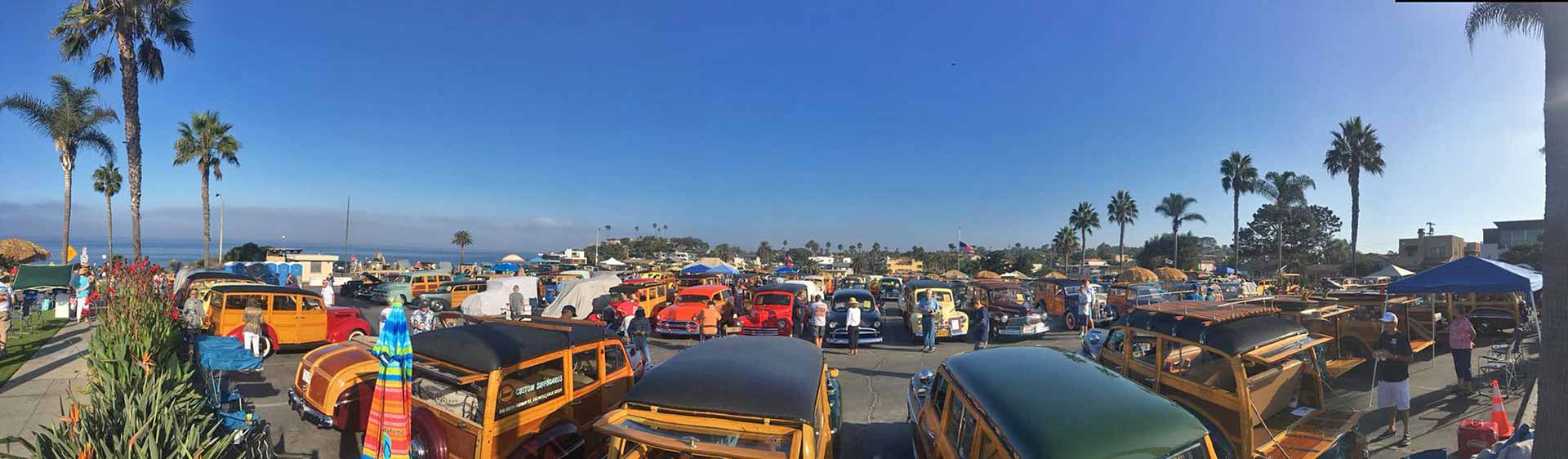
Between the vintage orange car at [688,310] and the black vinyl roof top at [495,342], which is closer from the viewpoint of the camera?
Result: the black vinyl roof top at [495,342]

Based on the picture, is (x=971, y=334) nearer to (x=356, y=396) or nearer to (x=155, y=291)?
(x=356, y=396)

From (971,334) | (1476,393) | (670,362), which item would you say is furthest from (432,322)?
(1476,393)

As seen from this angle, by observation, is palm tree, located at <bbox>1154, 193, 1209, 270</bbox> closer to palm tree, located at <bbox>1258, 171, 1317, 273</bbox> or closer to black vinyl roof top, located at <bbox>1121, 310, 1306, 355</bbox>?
palm tree, located at <bbox>1258, 171, 1317, 273</bbox>

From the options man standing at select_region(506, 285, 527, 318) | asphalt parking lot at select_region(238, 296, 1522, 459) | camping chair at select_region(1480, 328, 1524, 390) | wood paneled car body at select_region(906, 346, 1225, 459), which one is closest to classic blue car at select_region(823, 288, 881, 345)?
asphalt parking lot at select_region(238, 296, 1522, 459)

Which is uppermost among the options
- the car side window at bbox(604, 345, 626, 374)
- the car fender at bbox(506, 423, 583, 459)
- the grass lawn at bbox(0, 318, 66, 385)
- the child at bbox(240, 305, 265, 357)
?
the car side window at bbox(604, 345, 626, 374)

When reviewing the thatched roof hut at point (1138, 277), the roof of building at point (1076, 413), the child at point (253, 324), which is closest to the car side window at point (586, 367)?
the roof of building at point (1076, 413)

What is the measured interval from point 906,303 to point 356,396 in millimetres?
13482

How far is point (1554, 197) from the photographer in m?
4.09

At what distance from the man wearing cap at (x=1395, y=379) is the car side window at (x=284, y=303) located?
1731cm

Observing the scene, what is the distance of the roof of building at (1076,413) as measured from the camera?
3264mm

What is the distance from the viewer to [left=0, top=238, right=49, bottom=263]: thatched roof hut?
2814 centimetres

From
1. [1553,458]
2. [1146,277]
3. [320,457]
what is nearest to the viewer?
[1553,458]

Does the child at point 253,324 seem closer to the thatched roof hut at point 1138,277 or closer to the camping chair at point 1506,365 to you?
the camping chair at point 1506,365

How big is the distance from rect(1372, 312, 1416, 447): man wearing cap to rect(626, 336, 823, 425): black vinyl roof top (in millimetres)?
6829
